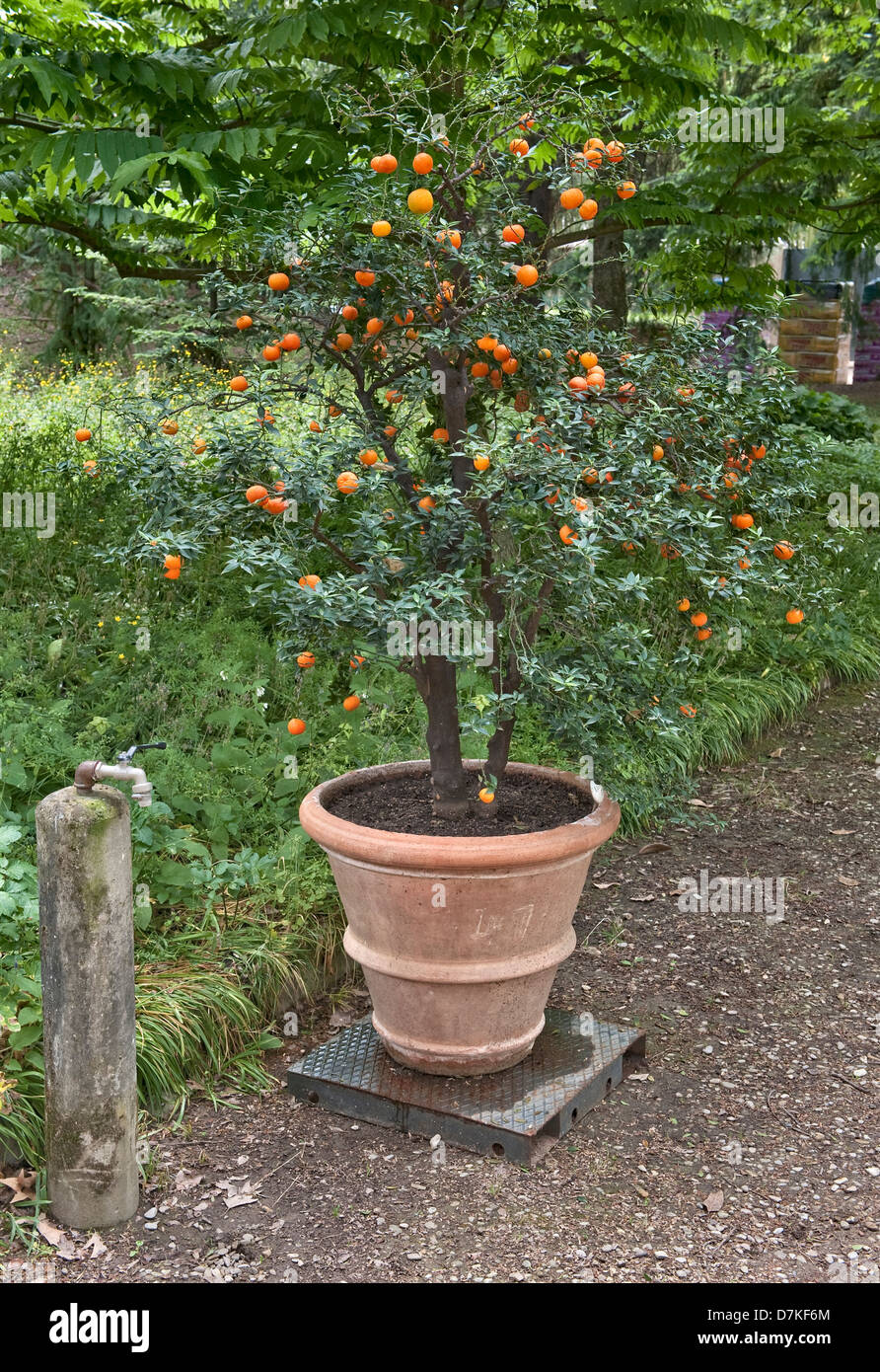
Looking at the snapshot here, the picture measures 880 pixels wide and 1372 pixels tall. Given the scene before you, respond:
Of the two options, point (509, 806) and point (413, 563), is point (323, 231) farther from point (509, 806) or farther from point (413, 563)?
point (509, 806)

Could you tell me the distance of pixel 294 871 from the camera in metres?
4.25

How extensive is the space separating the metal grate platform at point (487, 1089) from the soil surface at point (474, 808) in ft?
2.30

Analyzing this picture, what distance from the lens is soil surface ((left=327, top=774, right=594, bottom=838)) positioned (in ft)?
11.6

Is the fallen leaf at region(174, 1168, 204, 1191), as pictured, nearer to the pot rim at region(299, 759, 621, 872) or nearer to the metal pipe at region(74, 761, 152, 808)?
the pot rim at region(299, 759, 621, 872)

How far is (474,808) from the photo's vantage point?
12.2ft

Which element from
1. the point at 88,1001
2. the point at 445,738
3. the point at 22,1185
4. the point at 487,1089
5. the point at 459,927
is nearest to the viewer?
the point at 88,1001

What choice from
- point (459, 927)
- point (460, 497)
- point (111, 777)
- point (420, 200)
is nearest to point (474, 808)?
point (459, 927)

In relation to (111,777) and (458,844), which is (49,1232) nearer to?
(111,777)

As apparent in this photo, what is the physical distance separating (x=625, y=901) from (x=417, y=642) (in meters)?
2.25

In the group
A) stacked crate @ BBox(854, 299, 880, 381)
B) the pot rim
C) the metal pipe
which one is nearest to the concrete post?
the metal pipe

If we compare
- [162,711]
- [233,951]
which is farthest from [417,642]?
[162,711]

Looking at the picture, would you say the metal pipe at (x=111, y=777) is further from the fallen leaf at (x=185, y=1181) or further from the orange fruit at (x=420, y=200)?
the orange fruit at (x=420, y=200)

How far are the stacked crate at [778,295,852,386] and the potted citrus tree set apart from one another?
16.5m

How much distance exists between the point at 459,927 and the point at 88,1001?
3.33 feet
